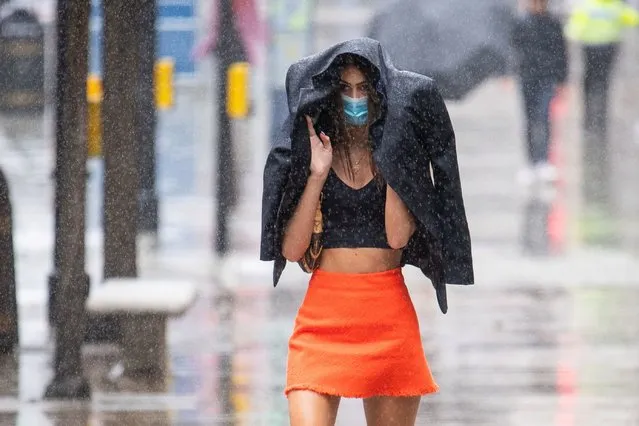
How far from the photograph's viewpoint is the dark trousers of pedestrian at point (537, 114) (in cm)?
1583

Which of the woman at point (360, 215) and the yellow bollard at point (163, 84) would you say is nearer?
the woman at point (360, 215)

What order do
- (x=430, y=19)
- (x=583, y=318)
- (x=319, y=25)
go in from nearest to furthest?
1. (x=583, y=318)
2. (x=430, y=19)
3. (x=319, y=25)

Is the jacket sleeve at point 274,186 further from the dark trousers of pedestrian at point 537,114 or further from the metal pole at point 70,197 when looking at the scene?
the dark trousers of pedestrian at point 537,114

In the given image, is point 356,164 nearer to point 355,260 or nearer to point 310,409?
point 355,260

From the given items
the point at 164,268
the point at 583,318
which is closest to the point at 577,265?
the point at 583,318

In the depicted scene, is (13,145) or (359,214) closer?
(359,214)

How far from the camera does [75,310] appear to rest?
818 cm

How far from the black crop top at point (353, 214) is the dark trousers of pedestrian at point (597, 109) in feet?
39.0

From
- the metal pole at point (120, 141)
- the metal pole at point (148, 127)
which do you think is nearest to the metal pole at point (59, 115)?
the metal pole at point (120, 141)

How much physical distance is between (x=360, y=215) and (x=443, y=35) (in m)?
9.22

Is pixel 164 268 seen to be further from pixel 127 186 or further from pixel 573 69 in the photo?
pixel 573 69

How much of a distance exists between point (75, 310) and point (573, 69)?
15.2 meters

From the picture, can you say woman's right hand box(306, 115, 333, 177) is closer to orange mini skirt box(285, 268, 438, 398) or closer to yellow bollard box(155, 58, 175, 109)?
orange mini skirt box(285, 268, 438, 398)

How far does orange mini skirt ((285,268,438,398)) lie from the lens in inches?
195
